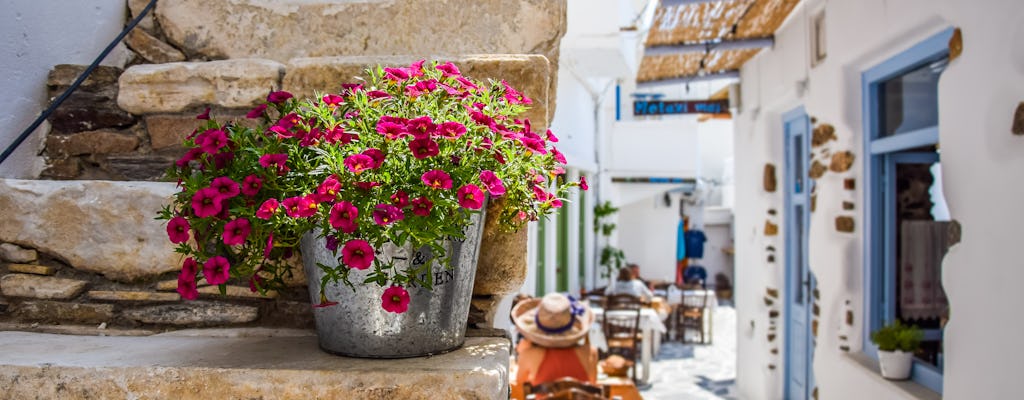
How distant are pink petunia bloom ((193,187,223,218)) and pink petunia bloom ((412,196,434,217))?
0.96 feet

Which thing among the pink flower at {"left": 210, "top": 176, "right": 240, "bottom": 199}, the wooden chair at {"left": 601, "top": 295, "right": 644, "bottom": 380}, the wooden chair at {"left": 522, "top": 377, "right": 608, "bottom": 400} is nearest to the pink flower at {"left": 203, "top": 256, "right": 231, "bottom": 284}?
the pink flower at {"left": 210, "top": 176, "right": 240, "bottom": 199}

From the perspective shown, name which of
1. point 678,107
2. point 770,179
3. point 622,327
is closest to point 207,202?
point 770,179

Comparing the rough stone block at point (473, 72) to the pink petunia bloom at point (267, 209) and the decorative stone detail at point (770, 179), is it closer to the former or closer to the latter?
the pink petunia bloom at point (267, 209)

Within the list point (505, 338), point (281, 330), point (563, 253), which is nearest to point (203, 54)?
point (281, 330)

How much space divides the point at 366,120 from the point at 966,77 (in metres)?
2.35

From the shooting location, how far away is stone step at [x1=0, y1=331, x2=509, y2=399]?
122cm

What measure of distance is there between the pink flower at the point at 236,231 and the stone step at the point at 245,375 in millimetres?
224

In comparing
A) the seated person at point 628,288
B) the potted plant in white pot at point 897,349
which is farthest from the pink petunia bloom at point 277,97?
the seated person at point 628,288

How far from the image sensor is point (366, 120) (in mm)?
1258

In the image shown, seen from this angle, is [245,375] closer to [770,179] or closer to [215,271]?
[215,271]

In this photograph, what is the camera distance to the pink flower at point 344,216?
3.66 feet

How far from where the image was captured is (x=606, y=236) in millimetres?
14852

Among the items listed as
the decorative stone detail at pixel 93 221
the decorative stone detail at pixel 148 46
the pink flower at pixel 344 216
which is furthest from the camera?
the decorative stone detail at pixel 148 46

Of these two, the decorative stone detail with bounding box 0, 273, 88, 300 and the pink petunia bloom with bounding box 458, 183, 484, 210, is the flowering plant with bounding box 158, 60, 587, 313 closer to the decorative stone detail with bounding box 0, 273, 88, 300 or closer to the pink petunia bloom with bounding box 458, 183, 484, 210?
the pink petunia bloom with bounding box 458, 183, 484, 210
